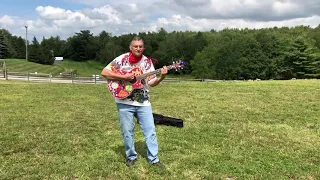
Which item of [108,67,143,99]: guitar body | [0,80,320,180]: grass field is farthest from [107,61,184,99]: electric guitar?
[0,80,320,180]: grass field

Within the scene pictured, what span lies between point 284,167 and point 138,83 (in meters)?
2.98

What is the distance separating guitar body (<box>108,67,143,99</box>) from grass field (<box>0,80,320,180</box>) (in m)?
1.27

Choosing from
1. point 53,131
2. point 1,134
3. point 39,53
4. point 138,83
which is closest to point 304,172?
point 138,83

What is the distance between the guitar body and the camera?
6.43 m

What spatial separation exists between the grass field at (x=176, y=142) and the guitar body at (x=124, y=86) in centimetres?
127

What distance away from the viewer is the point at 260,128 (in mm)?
10312

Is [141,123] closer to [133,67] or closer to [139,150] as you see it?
[133,67]

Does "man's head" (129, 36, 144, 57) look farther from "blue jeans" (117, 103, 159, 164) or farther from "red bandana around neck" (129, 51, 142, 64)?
"blue jeans" (117, 103, 159, 164)

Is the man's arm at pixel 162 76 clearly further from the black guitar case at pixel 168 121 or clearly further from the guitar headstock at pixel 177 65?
the black guitar case at pixel 168 121

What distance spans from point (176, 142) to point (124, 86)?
8.38 feet

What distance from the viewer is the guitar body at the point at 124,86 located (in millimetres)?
6426

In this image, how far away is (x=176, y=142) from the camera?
847cm

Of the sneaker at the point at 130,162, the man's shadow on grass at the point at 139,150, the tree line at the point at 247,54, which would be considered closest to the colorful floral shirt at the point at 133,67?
the sneaker at the point at 130,162

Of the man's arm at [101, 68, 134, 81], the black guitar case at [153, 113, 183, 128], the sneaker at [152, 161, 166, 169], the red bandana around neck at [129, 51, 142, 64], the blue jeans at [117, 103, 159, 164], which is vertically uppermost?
the red bandana around neck at [129, 51, 142, 64]
